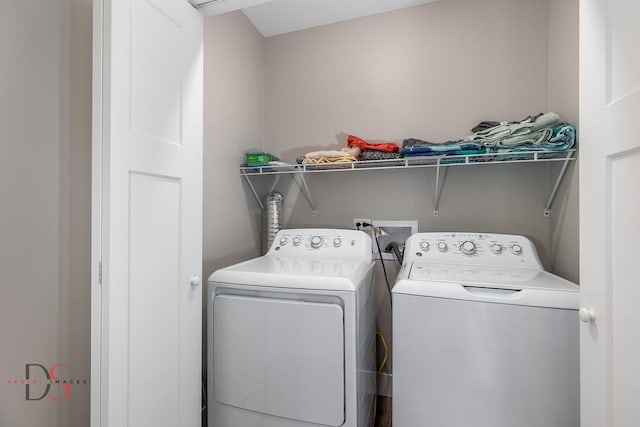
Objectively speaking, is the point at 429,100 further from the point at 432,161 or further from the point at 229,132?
the point at 229,132

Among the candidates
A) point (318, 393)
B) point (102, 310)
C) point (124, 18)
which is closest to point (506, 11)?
point (124, 18)

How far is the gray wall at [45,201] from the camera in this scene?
839mm

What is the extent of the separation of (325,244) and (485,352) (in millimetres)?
1024

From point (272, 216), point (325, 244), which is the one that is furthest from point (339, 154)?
point (272, 216)

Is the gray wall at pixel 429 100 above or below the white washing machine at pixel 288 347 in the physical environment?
above

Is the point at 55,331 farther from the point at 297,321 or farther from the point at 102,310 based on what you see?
the point at 297,321

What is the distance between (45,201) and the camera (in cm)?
93

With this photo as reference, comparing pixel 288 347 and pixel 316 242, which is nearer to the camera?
pixel 288 347

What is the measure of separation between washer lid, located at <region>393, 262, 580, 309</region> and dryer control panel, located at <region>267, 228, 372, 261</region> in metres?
0.43

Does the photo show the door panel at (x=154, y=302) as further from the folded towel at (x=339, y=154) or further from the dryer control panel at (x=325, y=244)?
the folded towel at (x=339, y=154)

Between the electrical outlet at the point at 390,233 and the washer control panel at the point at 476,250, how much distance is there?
29 centimetres

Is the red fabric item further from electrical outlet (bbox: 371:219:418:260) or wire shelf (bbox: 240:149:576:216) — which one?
electrical outlet (bbox: 371:219:418:260)

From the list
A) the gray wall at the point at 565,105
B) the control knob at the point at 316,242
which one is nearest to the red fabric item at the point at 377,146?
the control knob at the point at 316,242

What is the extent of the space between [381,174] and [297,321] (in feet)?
4.16
